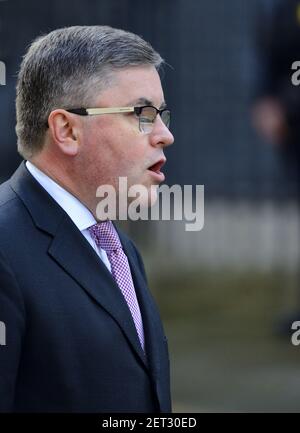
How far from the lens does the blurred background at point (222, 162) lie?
723 cm

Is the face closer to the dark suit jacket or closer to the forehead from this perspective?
the forehead

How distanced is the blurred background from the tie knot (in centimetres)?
431

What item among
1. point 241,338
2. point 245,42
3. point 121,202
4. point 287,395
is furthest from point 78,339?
point 245,42

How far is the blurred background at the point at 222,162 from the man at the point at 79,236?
4.39 m

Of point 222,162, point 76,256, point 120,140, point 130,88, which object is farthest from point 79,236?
point 222,162

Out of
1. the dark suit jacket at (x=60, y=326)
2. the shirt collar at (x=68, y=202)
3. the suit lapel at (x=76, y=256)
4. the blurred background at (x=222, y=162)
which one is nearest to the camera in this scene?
the dark suit jacket at (x=60, y=326)

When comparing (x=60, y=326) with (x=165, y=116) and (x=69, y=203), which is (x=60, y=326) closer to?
(x=69, y=203)

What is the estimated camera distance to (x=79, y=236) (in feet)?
7.61

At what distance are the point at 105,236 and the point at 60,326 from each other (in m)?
0.32

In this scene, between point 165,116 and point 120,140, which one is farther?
point 165,116

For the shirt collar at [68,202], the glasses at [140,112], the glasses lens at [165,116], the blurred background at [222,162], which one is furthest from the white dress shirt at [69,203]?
the blurred background at [222,162]

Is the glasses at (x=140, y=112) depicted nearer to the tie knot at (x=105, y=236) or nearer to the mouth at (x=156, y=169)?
the mouth at (x=156, y=169)

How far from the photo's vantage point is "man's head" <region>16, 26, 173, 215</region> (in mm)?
2320

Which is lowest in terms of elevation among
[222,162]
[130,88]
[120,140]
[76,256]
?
[76,256]
